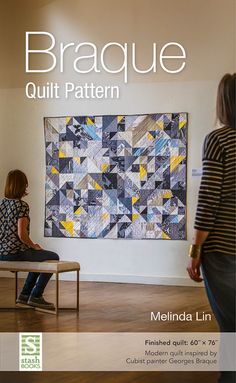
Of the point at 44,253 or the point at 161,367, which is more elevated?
the point at 44,253

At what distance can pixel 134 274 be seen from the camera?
12.8ft

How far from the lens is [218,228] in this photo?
9.11 ft

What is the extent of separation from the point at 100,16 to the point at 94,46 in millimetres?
157

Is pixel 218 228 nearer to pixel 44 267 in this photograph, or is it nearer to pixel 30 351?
pixel 30 351

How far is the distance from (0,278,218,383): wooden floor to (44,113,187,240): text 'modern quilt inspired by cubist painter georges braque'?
0.28 m

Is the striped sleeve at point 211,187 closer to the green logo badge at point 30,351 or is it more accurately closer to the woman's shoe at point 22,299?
the green logo badge at point 30,351

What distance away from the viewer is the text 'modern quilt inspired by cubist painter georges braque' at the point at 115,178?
3.87 metres

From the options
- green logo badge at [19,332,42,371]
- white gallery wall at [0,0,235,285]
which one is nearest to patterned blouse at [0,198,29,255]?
white gallery wall at [0,0,235,285]

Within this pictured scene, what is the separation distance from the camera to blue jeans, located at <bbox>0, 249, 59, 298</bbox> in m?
3.89

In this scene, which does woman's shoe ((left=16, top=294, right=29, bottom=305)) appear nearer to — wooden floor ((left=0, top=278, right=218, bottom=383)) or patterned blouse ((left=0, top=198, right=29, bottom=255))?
wooden floor ((left=0, top=278, right=218, bottom=383))

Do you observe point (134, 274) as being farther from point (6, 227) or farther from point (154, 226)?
point (6, 227)

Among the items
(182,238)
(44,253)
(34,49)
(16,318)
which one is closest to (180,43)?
(34,49)

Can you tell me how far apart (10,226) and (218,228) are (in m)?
1.77

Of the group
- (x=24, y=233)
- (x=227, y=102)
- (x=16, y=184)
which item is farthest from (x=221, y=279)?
(x=24, y=233)
